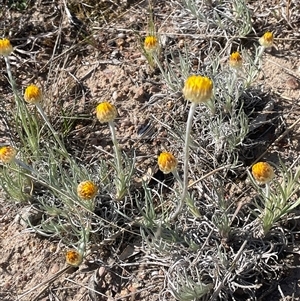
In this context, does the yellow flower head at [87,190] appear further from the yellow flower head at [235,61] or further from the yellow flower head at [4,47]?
the yellow flower head at [235,61]

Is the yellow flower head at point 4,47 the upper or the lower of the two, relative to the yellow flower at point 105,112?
upper

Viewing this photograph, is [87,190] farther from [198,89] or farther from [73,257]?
[198,89]

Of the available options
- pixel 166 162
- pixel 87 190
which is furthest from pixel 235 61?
pixel 87 190

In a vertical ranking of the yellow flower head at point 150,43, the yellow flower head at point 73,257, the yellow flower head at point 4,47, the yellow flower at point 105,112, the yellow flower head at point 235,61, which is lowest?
the yellow flower head at point 73,257

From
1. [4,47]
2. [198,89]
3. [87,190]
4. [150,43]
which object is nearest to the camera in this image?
[198,89]

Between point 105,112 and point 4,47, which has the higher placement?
point 4,47

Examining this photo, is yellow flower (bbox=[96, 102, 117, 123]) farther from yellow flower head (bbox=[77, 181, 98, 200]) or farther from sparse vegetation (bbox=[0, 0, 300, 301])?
yellow flower head (bbox=[77, 181, 98, 200])

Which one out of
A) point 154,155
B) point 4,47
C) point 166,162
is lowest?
point 154,155

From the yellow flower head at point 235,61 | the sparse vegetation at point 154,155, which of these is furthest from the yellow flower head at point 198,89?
the yellow flower head at point 235,61

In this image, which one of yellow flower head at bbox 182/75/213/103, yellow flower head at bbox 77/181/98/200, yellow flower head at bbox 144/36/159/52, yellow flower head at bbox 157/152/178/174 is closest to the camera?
yellow flower head at bbox 182/75/213/103

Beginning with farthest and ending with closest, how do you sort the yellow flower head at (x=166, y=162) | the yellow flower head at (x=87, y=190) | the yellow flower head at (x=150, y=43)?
the yellow flower head at (x=150, y=43) < the yellow flower head at (x=87, y=190) < the yellow flower head at (x=166, y=162)

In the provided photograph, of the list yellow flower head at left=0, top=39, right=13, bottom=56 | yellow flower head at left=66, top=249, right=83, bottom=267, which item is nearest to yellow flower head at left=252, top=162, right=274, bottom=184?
yellow flower head at left=66, top=249, right=83, bottom=267

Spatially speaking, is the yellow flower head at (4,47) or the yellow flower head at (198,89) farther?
the yellow flower head at (4,47)

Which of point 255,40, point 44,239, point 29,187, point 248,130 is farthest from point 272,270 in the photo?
point 255,40
